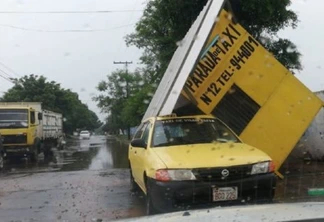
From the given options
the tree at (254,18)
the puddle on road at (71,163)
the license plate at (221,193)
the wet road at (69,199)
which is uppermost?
the tree at (254,18)

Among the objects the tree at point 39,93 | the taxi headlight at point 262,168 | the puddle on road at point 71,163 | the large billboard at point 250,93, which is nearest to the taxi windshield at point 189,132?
the taxi headlight at point 262,168

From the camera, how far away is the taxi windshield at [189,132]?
7789mm

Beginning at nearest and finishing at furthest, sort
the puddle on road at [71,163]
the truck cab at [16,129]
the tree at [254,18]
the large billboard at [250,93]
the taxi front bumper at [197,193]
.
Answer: the taxi front bumper at [197,193] < the large billboard at [250,93] < the tree at [254,18] < the puddle on road at [71,163] < the truck cab at [16,129]

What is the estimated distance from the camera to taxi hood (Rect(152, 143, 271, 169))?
21.4ft

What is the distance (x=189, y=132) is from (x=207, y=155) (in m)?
1.26

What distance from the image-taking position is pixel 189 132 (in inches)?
316

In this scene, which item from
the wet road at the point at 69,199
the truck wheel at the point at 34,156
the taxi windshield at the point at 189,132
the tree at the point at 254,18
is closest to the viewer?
the taxi windshield at the point at 189,132

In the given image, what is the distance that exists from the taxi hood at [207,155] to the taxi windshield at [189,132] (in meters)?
0.31

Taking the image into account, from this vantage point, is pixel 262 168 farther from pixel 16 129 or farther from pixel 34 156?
pixel 34 156

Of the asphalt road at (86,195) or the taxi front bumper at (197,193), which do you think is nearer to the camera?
the taxi front bumper at (197,193)

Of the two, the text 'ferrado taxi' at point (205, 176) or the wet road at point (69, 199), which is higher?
the text 'ferrado taxi' at point (205, 176)

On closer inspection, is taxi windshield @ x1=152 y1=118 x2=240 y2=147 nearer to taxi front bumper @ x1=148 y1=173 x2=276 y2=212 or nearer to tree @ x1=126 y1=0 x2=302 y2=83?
taxi front bumper @ x1=148 y1=173 x2=276 y2=212

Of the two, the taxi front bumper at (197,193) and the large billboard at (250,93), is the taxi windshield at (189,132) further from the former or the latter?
the large billboard at (250,93)

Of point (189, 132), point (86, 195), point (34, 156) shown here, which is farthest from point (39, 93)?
point (189, 132)
